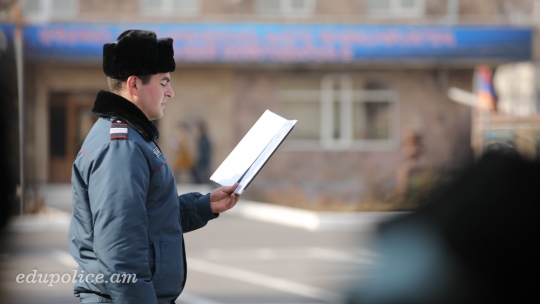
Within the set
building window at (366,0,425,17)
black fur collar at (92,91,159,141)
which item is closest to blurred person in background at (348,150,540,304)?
black fur collar at (92,91,159,141)

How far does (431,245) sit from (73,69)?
2304 cm

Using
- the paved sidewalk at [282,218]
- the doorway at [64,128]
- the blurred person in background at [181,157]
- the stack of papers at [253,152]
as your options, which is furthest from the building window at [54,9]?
the stack of papers at [253,152]

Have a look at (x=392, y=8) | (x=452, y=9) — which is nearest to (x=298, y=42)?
(x=392, y=8)

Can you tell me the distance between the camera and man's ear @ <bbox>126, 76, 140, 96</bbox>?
3041 millimetres

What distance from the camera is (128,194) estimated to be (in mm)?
2748

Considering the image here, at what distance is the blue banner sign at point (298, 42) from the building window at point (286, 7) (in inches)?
46.9

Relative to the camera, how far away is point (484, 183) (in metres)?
2.70

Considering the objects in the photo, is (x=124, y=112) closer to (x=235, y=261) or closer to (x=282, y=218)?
(x=235, y=261)

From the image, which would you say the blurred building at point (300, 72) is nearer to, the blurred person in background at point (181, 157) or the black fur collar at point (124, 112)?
the blurred person in background at point (181, 157)

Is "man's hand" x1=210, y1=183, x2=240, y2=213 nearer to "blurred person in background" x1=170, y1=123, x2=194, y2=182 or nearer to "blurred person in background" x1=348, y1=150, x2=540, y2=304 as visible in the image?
"blurred person in background" x1=348, y1=150, x2=540, y2=304

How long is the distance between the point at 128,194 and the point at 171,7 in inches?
907

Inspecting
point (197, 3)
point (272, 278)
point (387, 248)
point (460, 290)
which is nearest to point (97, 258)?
point (387, 248)

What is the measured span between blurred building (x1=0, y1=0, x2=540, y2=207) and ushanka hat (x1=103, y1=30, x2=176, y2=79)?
2086cm

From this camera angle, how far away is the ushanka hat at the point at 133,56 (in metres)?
3.02
